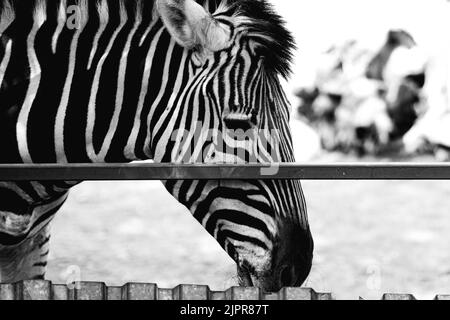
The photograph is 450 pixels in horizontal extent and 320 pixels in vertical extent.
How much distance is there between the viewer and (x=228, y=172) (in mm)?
4938

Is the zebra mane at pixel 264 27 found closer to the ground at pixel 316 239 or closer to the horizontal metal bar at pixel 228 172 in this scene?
the horizontal metal bar at pixel 228 172

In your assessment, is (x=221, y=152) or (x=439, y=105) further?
(x=439, y=105)

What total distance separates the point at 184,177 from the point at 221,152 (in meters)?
0.25

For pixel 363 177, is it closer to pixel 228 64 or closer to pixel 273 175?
pixel 273 175

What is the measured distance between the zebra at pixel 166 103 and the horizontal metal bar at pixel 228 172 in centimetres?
16

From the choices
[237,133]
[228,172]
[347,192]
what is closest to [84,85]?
[237,133]

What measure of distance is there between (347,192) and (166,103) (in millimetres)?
3596

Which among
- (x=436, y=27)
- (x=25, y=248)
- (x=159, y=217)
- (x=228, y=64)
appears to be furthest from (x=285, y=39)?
(x=159, y=217)

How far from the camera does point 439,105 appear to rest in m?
6.34

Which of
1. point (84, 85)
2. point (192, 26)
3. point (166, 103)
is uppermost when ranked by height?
point (192, 26)

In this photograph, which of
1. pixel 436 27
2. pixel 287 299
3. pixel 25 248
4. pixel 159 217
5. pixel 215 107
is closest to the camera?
pixel 287 299

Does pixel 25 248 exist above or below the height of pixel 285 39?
below

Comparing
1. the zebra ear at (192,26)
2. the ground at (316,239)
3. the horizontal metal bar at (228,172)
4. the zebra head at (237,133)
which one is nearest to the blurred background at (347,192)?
the ground at (316,239)

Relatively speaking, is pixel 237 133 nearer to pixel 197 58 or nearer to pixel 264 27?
pixel 197 58
